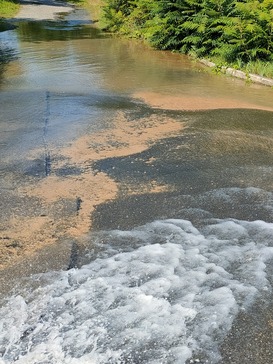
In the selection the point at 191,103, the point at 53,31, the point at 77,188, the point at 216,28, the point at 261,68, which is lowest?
the point at 77,188

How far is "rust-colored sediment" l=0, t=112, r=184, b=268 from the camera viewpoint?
4.73m

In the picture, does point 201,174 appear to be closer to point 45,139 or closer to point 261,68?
point 45,139

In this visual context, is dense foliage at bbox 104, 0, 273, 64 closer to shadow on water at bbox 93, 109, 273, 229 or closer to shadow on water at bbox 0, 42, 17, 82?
shadow on water at bbox 93, 109, 273, 229

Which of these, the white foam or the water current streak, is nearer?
the white foam

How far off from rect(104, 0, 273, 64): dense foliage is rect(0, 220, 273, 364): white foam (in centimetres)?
906

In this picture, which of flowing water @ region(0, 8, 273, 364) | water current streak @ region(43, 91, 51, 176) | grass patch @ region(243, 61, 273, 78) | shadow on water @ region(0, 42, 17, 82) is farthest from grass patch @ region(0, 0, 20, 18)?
water current streak @ region(43, 91, 51, 176)

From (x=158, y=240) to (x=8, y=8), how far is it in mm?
33911

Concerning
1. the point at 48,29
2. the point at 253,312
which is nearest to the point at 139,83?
the point at 253,312

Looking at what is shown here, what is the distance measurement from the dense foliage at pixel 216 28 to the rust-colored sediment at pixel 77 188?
5.49m

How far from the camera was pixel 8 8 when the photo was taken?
33719 mm

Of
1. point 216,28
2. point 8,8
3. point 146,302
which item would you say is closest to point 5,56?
point 216,28

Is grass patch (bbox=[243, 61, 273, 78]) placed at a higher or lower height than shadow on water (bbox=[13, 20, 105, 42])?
lower

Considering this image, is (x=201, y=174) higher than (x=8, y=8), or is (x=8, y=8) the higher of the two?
(x=8, y=8)

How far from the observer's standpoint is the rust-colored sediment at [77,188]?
186 inches
